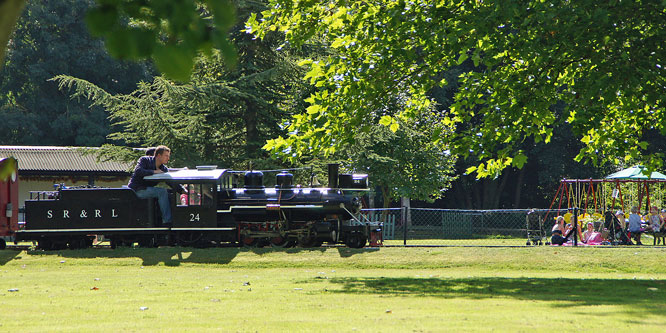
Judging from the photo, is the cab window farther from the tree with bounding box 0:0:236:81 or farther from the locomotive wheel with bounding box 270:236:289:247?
the tree with bounding box 0:0:236:81

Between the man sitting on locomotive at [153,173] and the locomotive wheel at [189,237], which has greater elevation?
the man sitting on locomotive at [153,173]

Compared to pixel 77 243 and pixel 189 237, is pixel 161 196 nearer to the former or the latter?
pixel 189 237

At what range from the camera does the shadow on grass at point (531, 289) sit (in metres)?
10.2

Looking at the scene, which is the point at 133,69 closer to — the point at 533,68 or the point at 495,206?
the point at 495,206

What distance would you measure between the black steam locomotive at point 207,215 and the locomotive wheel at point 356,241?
1.0 inches

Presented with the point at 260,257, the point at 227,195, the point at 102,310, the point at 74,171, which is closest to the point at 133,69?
the point at 74,171

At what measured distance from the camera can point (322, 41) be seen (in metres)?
31.2

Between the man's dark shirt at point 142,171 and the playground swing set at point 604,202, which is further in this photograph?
the playground swing set at point 604,202

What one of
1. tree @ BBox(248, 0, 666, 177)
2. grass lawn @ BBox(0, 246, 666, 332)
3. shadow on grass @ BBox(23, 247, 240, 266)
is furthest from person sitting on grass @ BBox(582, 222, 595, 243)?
shadow on grass @ BBox(23, 247, 240, 266)

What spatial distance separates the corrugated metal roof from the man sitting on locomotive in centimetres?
2092

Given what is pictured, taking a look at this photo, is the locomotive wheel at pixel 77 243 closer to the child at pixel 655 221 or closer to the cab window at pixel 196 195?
the cab window at pixel 196 195

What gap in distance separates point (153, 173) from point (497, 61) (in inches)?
390

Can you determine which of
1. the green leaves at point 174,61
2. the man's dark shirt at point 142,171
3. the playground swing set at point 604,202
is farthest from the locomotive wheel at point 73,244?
the green leaves at point 174,61

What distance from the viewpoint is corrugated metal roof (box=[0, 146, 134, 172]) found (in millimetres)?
40906
